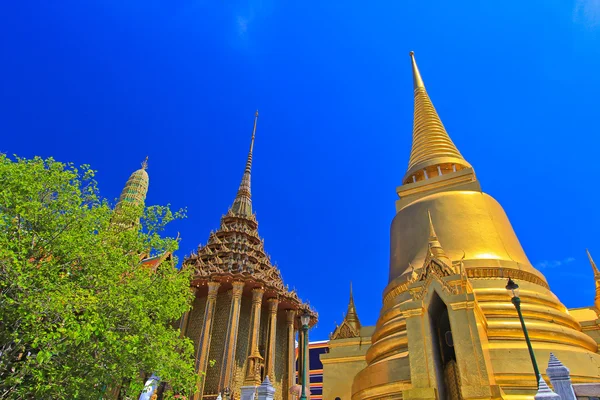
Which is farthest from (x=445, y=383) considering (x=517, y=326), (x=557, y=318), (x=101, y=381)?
(x=101, y=381)

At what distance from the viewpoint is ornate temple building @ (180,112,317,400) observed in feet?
74.6

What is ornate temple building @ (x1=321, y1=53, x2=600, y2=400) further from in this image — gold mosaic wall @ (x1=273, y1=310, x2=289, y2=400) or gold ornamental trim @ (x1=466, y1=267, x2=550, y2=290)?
gold mosaic wall @ (x1=273, y1=310, x2=289, y2=400)

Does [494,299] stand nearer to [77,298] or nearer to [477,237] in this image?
[477,237]

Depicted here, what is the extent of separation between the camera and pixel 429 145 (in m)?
19.8

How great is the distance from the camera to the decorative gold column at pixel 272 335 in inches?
943

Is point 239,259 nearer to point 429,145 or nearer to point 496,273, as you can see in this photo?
point 429,145

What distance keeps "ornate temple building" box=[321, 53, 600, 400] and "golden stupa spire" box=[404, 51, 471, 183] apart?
0.23 m

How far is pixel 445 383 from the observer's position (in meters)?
9.68

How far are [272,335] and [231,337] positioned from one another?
327 cm

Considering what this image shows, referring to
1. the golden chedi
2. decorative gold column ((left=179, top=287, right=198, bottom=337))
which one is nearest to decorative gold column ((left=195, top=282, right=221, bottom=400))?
decorative gold column ((left=179, top=287, right=198, bottom=337))

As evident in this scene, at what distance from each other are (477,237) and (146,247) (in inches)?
435

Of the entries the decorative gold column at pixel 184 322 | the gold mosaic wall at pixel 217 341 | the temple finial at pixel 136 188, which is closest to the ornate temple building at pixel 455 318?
the gold mosaic wall at pixel 217 341

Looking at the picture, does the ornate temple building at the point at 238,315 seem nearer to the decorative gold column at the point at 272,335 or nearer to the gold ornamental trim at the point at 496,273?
the decorative gold column at the point at 272,335

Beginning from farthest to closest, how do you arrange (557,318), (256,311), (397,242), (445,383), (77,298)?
1. (256,311)
2. (397,242)
3. (557,318)
4. (445,383)
5. (77,298)
